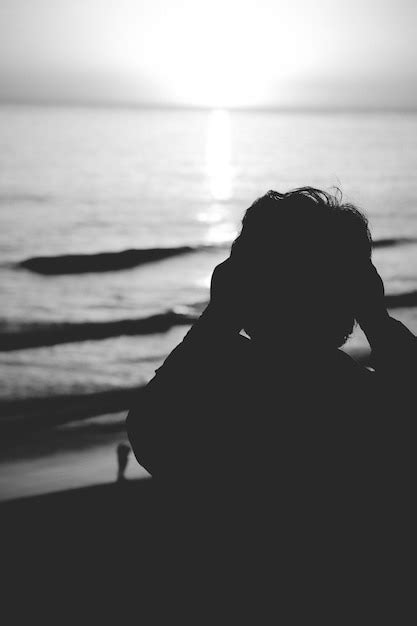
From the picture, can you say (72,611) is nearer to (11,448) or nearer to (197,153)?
(11,448)

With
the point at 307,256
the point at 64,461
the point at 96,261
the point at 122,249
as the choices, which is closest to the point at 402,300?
the point at 64,461

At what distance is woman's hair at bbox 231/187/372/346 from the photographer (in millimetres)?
1268

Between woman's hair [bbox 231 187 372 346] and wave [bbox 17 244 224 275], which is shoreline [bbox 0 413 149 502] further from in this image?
wave [bbox 17 244 224 275]

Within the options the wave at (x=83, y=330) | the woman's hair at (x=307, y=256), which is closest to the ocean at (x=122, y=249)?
the wave at (x=83, y=330)

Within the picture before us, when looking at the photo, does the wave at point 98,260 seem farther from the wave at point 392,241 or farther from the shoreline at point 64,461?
the shoreline at point 64,461

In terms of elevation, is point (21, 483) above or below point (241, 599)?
below

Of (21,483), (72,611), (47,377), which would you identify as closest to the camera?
(72,611)

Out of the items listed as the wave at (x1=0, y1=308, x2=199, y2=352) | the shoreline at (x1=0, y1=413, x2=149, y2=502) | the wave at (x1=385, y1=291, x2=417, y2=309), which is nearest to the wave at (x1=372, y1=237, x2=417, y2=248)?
the wave at (x1=385, y1=291, x2=417, y2=309)

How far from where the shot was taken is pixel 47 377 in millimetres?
9609

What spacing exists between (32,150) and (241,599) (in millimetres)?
73268

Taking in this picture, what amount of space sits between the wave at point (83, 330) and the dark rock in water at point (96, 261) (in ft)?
21.0

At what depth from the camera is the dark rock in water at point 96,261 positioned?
19469 mm

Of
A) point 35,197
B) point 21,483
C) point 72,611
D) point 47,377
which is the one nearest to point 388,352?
point 72,611

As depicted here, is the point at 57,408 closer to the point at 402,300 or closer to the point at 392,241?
the point at 402,300
